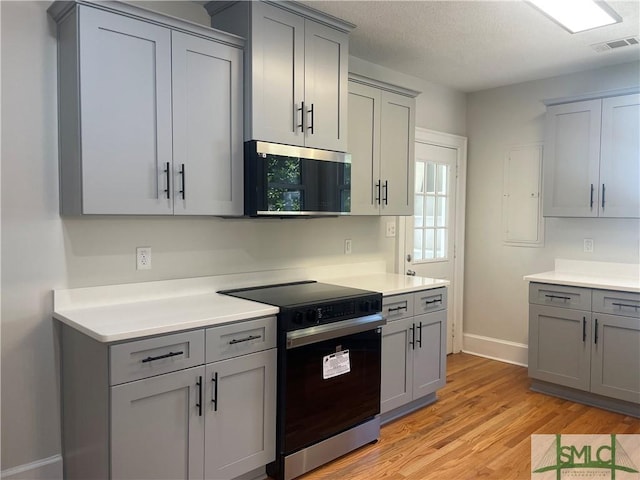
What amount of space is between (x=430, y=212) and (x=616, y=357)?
1.85 metres

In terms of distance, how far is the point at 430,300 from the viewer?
343 cm

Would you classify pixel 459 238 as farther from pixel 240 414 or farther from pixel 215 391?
pixel 215 391

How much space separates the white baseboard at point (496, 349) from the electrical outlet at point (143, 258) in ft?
11.1

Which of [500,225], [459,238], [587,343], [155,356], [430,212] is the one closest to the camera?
[155,356]

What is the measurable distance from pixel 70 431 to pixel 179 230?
113 cm

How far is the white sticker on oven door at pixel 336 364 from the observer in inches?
104

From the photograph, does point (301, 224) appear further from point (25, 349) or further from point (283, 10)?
point (25, 349)

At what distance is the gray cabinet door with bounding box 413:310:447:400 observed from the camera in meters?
3.36

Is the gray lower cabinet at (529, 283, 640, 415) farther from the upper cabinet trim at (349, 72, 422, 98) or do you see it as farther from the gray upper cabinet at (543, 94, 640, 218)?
the upper cabinet trim at (349, 72, 422, 98)

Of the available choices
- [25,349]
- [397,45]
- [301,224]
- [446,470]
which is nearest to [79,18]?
[25,349]

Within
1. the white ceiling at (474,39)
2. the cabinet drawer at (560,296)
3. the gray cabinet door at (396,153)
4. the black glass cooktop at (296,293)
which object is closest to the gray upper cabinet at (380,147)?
the gray cabinet door at (396,153)

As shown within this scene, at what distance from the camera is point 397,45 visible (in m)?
3.47

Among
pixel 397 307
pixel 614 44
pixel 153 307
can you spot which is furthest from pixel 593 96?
pixel 153 307

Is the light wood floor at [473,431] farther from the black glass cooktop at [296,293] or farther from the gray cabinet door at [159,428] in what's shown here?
the black glass cooktop at [296,293]
